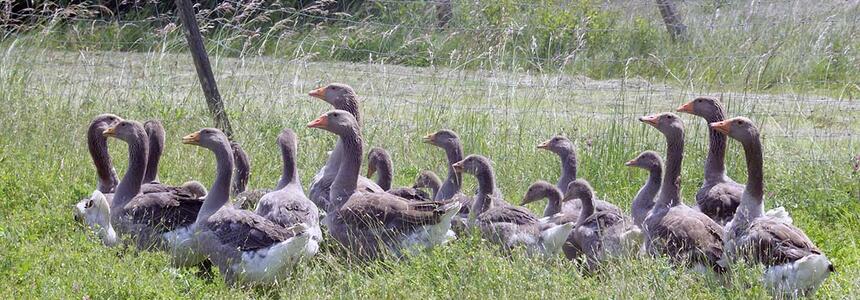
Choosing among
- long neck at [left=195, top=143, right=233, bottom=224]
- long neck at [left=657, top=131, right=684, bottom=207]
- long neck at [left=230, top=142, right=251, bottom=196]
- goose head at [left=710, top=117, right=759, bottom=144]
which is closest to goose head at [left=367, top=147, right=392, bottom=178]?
long neck at [left=230, top=142, right=251, bottom=196]

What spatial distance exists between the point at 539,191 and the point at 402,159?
2.22m

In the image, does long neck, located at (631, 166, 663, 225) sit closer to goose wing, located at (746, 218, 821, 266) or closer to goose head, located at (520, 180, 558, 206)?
goose head, located at (520, 180, 558, 206)

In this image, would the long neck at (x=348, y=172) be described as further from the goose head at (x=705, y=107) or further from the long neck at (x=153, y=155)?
the goose head at (x=705, y=107)

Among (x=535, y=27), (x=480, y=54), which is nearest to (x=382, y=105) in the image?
(x=480, y=54)

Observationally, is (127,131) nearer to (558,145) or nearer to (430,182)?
(430,182)

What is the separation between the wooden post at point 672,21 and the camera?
14297mm

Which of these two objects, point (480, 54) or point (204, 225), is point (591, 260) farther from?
point (480, 54)

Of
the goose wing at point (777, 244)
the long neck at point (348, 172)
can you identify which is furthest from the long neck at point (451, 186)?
the goose wing at point (777, 244)

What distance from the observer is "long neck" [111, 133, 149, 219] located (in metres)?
8.05

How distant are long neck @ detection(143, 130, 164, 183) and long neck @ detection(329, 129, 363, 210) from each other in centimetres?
144

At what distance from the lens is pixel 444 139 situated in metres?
9.38

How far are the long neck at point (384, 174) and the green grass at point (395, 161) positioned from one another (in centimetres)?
63

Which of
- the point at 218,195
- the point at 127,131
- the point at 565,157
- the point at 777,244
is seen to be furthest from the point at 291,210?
the point at 777,244

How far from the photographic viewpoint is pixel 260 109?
1105cm
